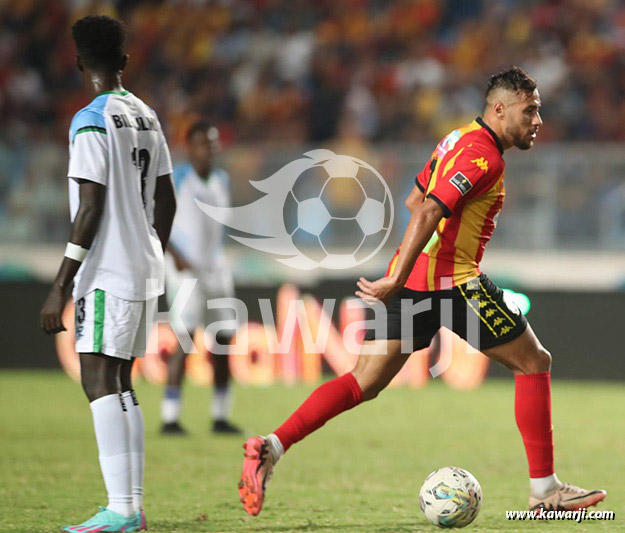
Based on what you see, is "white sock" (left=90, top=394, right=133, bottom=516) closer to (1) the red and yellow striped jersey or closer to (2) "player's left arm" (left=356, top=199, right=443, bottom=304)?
(2) "player's left arm" (left=356, top=199, right=443, bottom=304)

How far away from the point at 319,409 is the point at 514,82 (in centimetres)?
181

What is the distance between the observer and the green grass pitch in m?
5.20

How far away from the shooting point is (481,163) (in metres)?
5.02

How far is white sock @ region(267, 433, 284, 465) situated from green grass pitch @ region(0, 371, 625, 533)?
303 mm

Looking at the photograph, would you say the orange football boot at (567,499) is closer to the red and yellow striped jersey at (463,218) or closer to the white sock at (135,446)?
the red and yellow striped jersey at (463,218)

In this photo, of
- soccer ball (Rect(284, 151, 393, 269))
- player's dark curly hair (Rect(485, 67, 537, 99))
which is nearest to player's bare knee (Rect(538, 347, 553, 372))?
player's dark curly hair (Rect(485, 67, 537, 99))

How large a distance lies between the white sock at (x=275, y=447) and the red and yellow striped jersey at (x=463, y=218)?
3.11 feet

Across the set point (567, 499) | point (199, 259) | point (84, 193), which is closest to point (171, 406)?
point (199, 259)

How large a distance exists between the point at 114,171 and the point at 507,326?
1972 millimetres

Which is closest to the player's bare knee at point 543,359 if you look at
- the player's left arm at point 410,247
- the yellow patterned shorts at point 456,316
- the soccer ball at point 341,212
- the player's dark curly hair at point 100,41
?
the yellow patterned shorts at point 456,316

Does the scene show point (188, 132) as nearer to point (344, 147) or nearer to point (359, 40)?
point (344, 147)

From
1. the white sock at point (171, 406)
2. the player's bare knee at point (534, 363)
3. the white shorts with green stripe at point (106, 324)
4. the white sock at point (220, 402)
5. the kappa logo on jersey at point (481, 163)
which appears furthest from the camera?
the white sock at point (220, 402)

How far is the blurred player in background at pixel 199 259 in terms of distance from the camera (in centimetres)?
845

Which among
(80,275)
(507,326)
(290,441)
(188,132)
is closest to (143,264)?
(80,275)
